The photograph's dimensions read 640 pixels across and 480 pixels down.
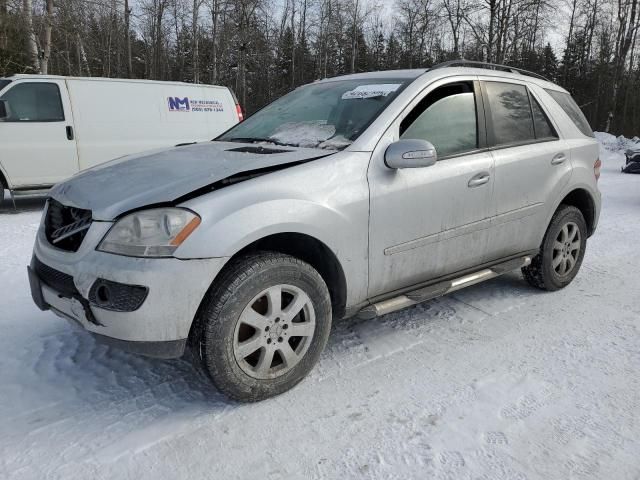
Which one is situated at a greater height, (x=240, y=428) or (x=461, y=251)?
(x=461, y=251)

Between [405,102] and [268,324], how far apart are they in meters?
1.53

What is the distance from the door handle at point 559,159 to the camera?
12.6ft

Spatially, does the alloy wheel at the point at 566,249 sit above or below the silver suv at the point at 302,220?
below

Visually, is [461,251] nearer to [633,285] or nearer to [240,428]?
[240,428]

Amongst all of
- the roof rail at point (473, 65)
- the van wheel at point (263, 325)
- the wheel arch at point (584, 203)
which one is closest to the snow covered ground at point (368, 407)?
the van wheel at point (263, 325)

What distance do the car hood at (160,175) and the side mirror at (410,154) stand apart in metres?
0.35

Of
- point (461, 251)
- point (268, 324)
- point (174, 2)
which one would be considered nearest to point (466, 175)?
point (461, 251)

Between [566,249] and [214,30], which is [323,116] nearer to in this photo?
[566,249]

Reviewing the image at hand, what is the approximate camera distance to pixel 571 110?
426cm

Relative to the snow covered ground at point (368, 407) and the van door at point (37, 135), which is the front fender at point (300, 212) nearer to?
the snow covered ground at point (368, 407)

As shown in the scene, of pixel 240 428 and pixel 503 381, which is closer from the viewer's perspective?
pixel 240 428

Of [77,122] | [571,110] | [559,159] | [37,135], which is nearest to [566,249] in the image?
[559,159]

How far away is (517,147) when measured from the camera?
11.8 ft

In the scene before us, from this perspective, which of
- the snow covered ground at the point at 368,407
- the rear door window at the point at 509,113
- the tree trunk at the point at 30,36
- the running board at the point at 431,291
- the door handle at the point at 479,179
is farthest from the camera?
the tree trunk at the point at 30,36
